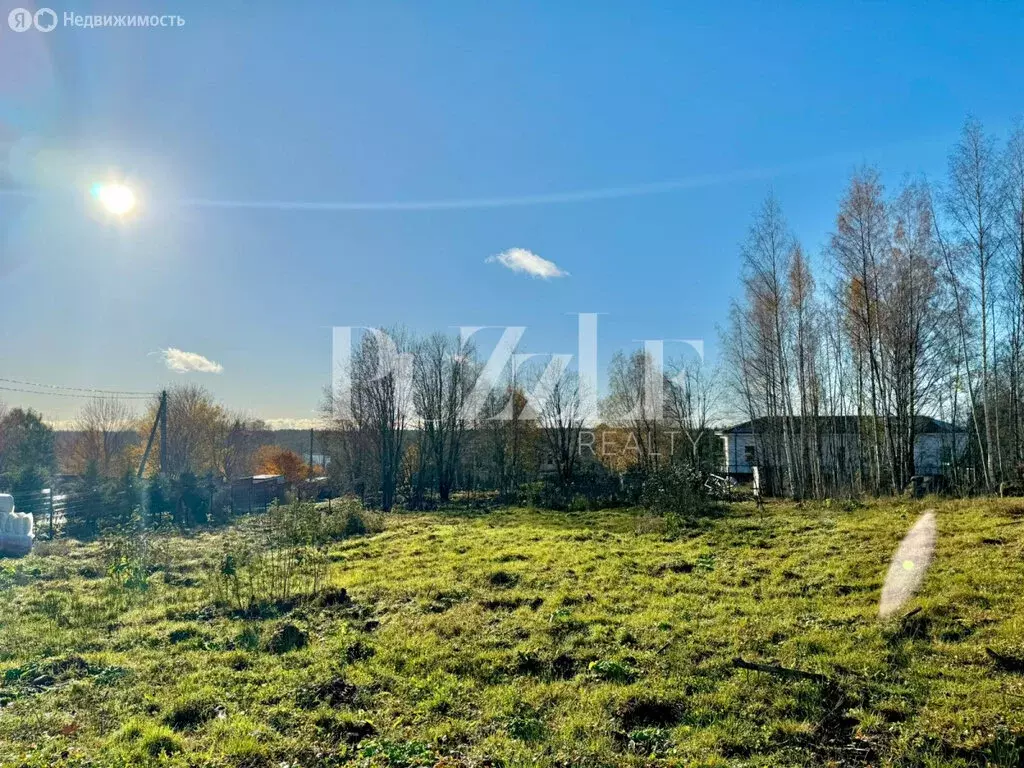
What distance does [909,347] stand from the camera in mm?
14883

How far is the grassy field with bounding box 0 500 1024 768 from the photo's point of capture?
3.38 metres

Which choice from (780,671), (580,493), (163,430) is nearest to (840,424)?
(580,493)

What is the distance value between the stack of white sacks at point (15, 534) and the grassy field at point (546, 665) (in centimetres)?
480

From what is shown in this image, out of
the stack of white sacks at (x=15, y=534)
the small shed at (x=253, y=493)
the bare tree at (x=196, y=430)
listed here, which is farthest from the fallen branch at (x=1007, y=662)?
the bare tree at (x=196, y=430)

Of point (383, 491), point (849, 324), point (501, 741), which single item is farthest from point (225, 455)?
point (501, 741)

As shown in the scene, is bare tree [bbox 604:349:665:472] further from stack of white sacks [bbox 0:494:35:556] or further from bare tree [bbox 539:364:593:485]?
stack of white sacks [bbox 0:494:35:556]

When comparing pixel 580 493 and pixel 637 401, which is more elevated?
pixel 637 401

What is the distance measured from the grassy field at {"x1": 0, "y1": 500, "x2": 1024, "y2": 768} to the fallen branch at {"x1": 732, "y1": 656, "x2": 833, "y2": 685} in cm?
5

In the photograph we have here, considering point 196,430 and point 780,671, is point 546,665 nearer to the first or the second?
point 780,671

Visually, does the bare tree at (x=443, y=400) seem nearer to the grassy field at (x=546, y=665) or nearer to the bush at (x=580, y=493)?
the bush at (x=580, y=493)

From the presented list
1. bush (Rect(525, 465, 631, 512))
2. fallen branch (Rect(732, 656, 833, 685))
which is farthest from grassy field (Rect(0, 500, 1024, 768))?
bush (Rect(525, 465, 631, 512))

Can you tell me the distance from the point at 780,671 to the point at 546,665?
1792mm

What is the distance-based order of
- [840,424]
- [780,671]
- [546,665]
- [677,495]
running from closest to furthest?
[780,671], [546,665], [677,495], [840,424]

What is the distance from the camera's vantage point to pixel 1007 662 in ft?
13.1
